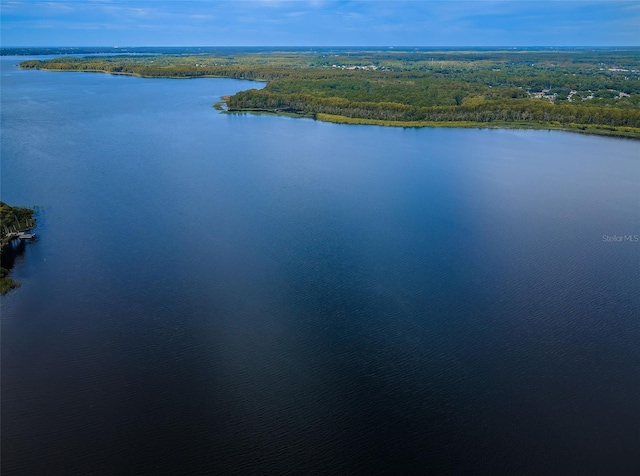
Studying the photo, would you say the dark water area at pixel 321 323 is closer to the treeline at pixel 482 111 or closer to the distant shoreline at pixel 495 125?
the distant shoreline at pixel 495 125

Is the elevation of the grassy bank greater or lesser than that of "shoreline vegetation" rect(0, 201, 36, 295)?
greater

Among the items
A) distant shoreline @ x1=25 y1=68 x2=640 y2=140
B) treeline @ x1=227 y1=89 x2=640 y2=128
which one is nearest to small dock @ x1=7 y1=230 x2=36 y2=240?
distant shoreline @ x1=25 y1=68 x2=640 y2=140

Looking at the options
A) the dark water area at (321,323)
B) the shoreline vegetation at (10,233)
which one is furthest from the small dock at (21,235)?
the dark water area at (321,323)

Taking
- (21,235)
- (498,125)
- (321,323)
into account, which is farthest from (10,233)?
(498,125)

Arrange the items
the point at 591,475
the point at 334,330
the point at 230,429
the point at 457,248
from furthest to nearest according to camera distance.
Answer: the point at 457,248, the point at 334,330, the point at 230,429, the point at 591,475

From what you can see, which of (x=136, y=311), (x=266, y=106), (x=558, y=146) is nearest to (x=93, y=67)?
(x=266, y=106)

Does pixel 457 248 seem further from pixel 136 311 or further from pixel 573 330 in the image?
pixel 136 311

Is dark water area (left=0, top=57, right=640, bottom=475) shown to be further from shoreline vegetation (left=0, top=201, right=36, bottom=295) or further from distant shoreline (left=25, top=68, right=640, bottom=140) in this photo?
distant shoreline (left=25, top=68, right=640, bottom=140)
